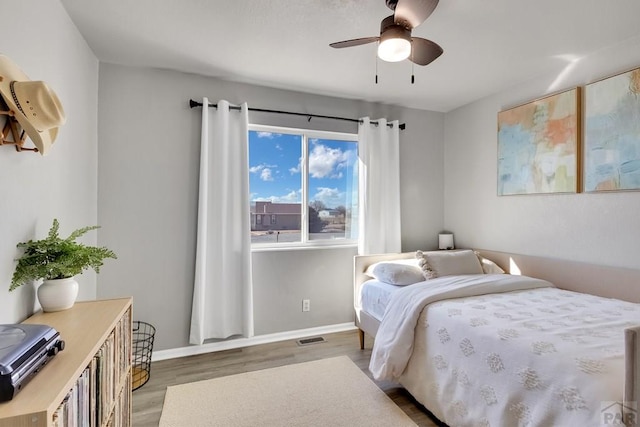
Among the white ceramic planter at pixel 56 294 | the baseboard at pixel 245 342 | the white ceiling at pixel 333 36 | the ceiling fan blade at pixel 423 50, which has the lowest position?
the baseboard at pixel 245 342

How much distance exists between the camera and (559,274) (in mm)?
2594

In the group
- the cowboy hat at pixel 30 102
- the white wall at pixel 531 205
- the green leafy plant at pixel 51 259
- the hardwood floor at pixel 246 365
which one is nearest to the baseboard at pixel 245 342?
the hardwood floor at pixel 246 365

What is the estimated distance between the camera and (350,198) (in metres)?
3.47

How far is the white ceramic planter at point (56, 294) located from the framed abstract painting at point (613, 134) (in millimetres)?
3444

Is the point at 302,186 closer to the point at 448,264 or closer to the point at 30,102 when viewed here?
the point at 448,264

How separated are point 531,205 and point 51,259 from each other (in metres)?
3.50

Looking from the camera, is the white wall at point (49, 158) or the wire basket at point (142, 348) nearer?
the white wall at point (49, 158)

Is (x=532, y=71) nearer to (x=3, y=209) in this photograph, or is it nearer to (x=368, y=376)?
(x=368, y=376)

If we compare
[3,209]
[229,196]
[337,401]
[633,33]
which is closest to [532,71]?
[633,33]

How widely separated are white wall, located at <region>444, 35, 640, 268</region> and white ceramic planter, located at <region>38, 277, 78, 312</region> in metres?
3.41

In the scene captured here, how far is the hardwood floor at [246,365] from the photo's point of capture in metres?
2.03

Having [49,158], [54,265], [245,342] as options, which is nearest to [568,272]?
[245,342]

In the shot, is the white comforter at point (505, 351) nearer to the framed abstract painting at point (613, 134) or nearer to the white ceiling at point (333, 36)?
the framed abstract painting at point (613, 134)

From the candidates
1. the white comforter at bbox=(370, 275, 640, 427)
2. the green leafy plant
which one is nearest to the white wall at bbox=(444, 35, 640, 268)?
the white comforter at bbox=(370, 275, 640, 427)
